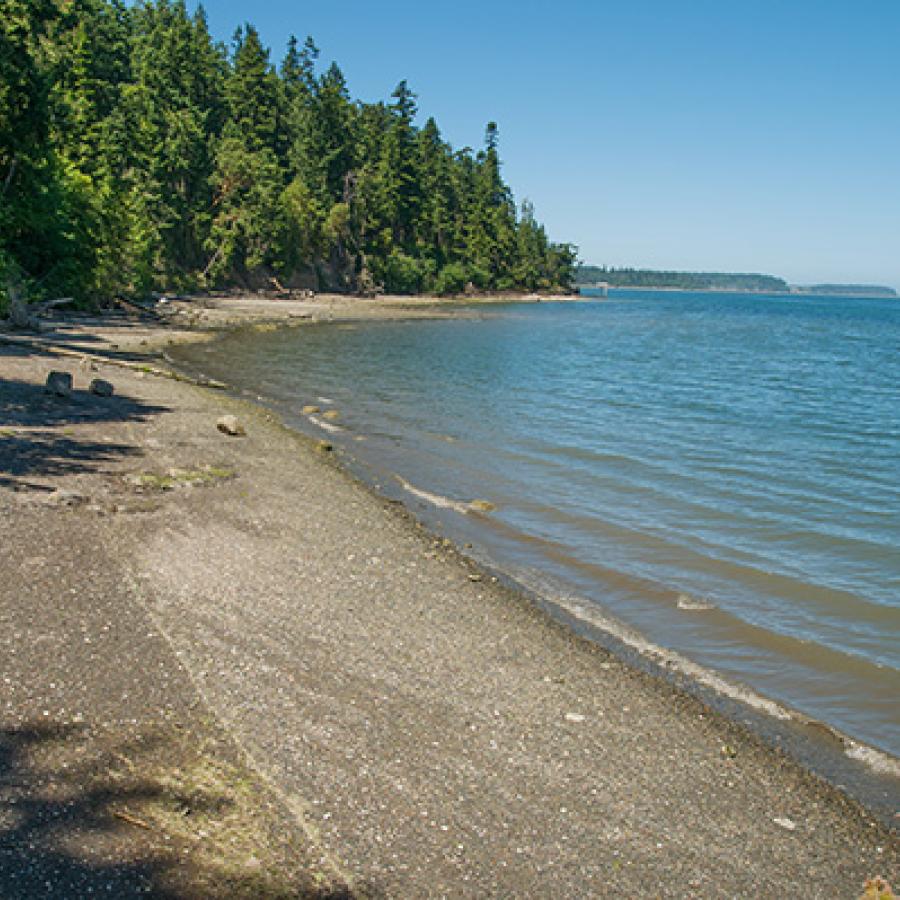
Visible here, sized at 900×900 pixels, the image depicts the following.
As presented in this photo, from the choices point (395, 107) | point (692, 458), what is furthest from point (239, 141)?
point (692, 458)

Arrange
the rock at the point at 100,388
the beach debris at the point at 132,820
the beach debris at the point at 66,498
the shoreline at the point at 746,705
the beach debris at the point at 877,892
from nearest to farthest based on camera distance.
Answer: the beach debris at the point at 877,892
the beach debris at the point at 132,820
the shoreline at the point at 746,705
the beach debris at the point at 66,498
the rock at the point at 100,388

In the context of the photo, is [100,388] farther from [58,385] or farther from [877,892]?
[877,892]

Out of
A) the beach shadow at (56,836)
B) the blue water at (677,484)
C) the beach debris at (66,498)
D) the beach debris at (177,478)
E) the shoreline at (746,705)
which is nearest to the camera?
the beach shadow at (56,836)

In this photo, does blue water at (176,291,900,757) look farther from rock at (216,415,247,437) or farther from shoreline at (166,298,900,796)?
rock at (216,415,247,437)

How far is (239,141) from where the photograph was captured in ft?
245

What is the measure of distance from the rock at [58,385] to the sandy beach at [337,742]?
7.24m

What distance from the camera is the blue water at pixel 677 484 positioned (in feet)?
35.3

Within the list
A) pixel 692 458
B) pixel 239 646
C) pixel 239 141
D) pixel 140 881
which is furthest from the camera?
pixel 239 141

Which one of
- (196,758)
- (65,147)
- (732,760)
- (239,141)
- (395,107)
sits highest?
(395,107)

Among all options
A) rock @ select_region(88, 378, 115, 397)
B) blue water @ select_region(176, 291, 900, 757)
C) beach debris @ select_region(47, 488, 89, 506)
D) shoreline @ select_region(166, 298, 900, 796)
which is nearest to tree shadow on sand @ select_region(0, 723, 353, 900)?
shoreline @ select_region(166, 298, 900, 796)

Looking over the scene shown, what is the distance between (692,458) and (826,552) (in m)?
7.71

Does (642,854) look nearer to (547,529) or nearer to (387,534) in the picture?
(387,534)

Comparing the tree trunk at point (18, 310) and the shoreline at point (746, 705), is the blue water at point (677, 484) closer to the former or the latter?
the shoreline at point (746, 705)

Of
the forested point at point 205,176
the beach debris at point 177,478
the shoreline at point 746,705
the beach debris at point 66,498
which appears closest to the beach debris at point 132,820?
the shoreline at point 746,705
